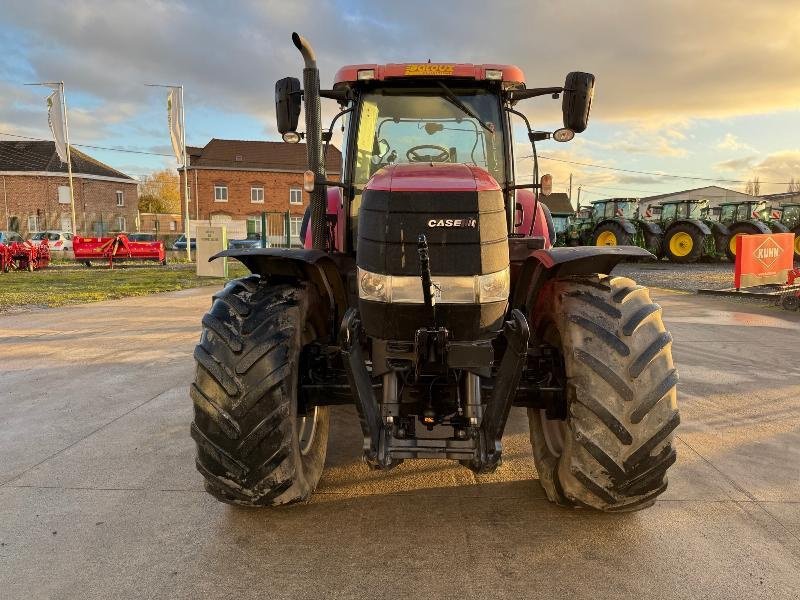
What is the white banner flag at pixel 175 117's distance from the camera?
80.8 ft

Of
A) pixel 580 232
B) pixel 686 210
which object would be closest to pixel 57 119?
pixel 580 232

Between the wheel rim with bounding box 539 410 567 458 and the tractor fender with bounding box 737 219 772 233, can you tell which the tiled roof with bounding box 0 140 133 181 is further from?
the wheel rim with bounding box 539 410 567 458

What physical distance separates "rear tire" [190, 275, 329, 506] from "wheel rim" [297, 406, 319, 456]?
0.39 metres

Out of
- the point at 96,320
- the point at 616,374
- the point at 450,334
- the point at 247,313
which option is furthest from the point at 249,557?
the point at 96,320

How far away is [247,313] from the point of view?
2.87m

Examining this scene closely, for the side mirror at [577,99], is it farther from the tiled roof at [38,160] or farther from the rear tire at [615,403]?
the tiled roof at [38,160]

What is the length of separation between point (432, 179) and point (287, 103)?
1.74 metres

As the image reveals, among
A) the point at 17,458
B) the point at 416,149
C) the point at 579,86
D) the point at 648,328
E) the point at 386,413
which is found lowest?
the point at 17,458

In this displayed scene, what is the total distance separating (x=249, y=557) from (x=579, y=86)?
128 inches

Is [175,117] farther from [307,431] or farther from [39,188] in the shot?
[39,188]

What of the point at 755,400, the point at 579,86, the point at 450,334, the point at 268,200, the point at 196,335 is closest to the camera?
the point at 450,334

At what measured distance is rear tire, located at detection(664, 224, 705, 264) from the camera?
20250mm

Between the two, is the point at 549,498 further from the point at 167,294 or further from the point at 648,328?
the point at 167,294

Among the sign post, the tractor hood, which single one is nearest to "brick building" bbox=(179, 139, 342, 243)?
the sign post
